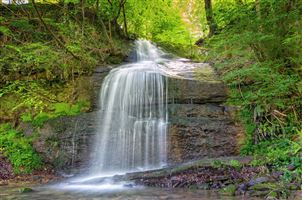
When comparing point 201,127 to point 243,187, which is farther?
point 201,127

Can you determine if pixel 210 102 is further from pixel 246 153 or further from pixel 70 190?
pixel 70 190

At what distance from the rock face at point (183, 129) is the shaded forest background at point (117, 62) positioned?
318 mm

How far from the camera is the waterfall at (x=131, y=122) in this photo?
830 cm

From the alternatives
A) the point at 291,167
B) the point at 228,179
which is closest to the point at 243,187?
the point at 228,179

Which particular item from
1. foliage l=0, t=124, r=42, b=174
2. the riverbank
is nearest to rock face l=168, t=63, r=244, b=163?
the riverbank

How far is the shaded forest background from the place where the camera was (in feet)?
26.1

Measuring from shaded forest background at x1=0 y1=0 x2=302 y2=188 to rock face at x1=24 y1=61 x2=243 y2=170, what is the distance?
0.32 meters

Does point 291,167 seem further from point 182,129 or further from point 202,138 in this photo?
point 182,129

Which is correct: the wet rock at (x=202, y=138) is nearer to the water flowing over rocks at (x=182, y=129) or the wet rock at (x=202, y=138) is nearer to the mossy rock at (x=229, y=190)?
the water flowing over rocks at (x=182, y=129)

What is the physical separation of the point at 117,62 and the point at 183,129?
14.9 ft

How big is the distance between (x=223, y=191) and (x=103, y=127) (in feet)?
12.6

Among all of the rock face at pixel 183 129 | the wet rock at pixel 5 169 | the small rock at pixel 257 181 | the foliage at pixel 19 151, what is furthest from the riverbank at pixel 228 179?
the wet rock at pixel 5 169

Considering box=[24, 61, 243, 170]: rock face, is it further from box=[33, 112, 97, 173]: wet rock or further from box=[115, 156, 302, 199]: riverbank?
box=[115, 156, 302, 199]: riverbank

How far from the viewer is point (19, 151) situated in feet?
28.6
